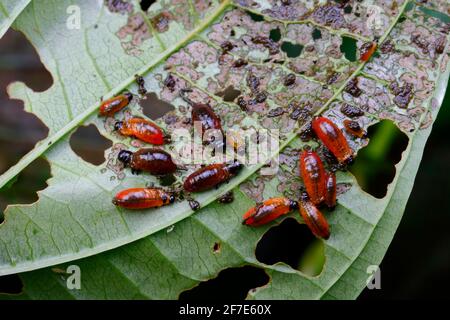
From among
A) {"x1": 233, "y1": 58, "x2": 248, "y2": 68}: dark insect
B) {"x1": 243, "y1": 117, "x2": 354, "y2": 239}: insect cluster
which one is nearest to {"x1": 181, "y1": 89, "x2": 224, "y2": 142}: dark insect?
{"x1": 233, "y1": 58, "x2": 248, "y2": 68}: dark insect

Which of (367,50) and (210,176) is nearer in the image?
(210,176)

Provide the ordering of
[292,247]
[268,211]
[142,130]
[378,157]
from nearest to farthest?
[268,211]
[142,130]
[378,157]
[292,247]

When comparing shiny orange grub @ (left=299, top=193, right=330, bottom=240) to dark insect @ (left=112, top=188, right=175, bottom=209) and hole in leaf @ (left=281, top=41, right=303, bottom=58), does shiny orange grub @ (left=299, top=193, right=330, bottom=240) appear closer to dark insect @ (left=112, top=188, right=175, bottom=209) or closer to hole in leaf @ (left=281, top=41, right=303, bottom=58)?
dark insect @ (left=112, top=188, right=175, bottom=209)

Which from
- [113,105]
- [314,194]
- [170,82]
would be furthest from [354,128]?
[113,105]

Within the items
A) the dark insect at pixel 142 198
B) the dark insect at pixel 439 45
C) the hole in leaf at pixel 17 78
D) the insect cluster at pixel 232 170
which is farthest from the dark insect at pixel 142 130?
the dark insect at pixel 439 45

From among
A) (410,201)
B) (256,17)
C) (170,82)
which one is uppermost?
(256,17)

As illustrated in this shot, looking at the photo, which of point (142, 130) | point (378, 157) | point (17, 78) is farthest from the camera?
point (17, 78)

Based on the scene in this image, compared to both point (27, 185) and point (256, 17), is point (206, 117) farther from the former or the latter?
point (27, 185)

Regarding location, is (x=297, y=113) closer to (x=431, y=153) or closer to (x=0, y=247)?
(x=431, y=153)
